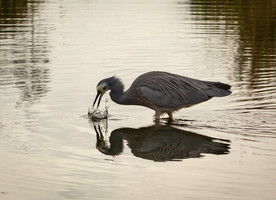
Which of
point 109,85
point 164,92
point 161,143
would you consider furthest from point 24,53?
point 161,143

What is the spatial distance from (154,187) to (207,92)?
3976 mm

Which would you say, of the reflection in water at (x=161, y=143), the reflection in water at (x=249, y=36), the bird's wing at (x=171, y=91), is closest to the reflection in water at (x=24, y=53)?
the bird's wing at (x=171, y=91)

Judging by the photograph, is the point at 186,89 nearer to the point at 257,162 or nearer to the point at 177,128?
the point at 177,128

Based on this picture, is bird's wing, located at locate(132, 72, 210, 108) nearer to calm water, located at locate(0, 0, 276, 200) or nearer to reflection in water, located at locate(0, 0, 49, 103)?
calm water, located at locate(0, 0, 276, 200)

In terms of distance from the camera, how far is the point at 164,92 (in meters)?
12.3

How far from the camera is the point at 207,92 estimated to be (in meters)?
12.1

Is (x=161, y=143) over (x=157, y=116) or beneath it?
over

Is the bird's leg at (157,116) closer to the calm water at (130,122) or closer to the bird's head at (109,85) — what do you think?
the calm water at (130,122)

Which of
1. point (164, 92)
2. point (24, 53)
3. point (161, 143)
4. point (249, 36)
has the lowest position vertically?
point (249, 36)

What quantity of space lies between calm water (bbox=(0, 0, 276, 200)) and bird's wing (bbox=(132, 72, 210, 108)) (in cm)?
35

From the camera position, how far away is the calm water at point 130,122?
28.4ft

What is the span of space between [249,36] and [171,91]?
12.1 metres

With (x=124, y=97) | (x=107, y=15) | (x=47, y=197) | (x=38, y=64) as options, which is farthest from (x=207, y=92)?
(x=107, y=15)

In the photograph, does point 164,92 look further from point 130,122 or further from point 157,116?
point 130,122
